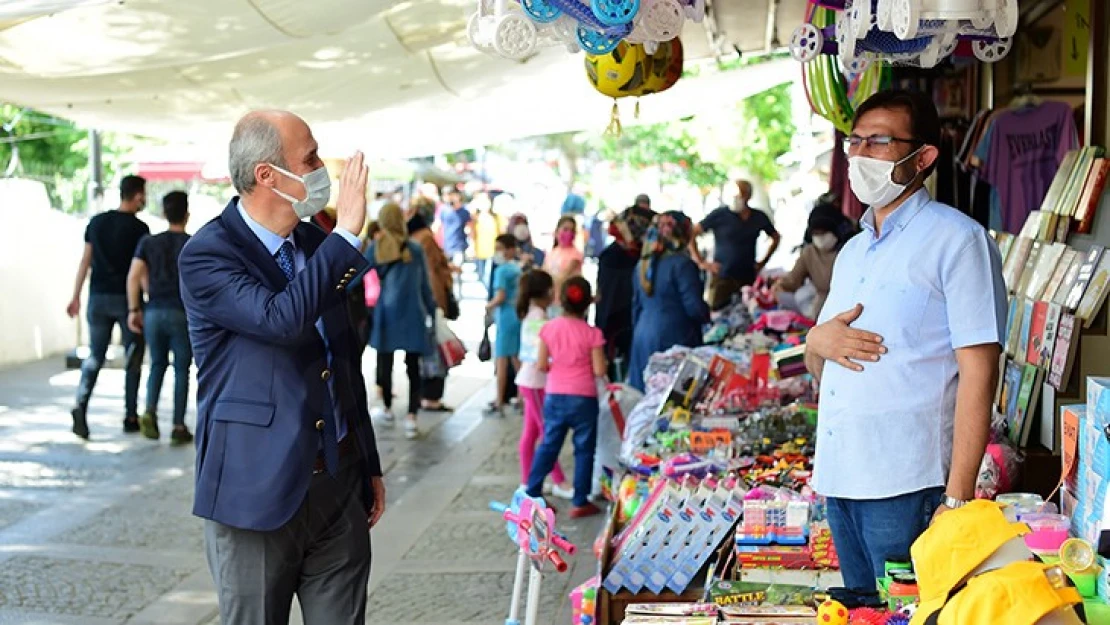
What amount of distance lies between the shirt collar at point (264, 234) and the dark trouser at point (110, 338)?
28.6ft

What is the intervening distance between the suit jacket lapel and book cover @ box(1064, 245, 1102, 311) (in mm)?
3194

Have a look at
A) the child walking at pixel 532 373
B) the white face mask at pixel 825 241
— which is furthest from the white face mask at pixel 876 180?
the white face mask at pixel 825 241

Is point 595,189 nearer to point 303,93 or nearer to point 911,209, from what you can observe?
point 303,93

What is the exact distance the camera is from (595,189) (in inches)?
2468

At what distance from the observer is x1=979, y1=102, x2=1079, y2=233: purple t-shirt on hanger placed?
8.14 meters

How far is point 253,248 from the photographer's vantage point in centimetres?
404

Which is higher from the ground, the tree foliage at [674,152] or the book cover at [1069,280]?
the tree foliage at [674,152]

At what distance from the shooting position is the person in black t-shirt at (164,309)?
1198cm

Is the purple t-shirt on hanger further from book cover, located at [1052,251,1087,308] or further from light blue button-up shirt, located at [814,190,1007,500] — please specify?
light blue button-up shirt, located at [814,190,1007,500]

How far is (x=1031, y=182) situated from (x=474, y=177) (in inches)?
1944

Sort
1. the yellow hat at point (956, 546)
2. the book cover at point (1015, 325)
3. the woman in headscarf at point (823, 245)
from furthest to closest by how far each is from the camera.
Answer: the woman in headscarf at point (823, 245) → the book cover at point (1015, 325) → the yellow hat at point (956, 546)

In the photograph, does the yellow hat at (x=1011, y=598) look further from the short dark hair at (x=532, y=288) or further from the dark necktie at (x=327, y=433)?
the short dark hair at (x=532, y=288)

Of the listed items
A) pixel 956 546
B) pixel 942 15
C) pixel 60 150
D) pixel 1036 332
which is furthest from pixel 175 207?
pixel 60 150

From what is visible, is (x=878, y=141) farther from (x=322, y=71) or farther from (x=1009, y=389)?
(x=322, y=71)
